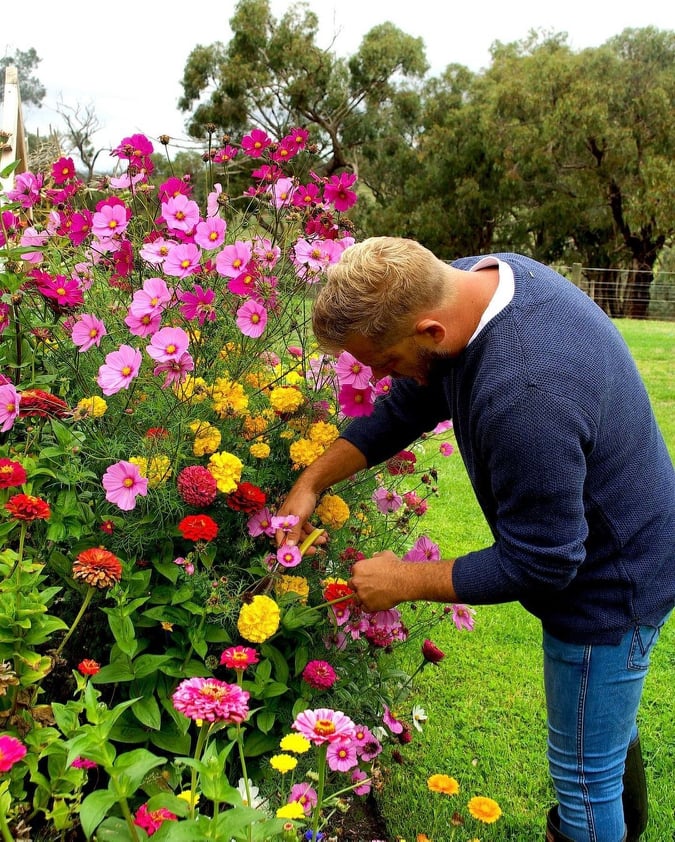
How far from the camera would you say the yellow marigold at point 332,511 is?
174 cm

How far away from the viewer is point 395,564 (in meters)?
1.39

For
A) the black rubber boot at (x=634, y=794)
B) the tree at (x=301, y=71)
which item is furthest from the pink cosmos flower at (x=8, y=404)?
the tree at (x=301, y=71)

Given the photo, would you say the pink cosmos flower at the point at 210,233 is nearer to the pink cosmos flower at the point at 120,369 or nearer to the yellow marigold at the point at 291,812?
the pink cosmos flower at the point at 120,369

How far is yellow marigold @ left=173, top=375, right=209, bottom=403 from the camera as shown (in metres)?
1.64

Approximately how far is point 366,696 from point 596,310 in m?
0.97

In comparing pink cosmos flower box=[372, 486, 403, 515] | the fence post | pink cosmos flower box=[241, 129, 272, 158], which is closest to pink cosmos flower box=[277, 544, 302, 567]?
pink cosmos flower box=[372, 486, 403, 515]

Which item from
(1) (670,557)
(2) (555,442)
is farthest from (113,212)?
(1) (670,557)

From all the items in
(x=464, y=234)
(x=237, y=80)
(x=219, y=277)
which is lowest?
(x=464, y=234)

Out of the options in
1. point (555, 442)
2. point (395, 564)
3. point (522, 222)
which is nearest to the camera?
point (555, 442)

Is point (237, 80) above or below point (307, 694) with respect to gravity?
above

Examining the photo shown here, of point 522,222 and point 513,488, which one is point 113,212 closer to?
point 513,488

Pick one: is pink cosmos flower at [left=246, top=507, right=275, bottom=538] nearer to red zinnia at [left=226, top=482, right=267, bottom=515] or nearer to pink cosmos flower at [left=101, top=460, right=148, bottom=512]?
red zinnia at [left=226, top=482, right=267, bottom=515]

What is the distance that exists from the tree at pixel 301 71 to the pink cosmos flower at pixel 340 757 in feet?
73.2

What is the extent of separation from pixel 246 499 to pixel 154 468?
191 mm
